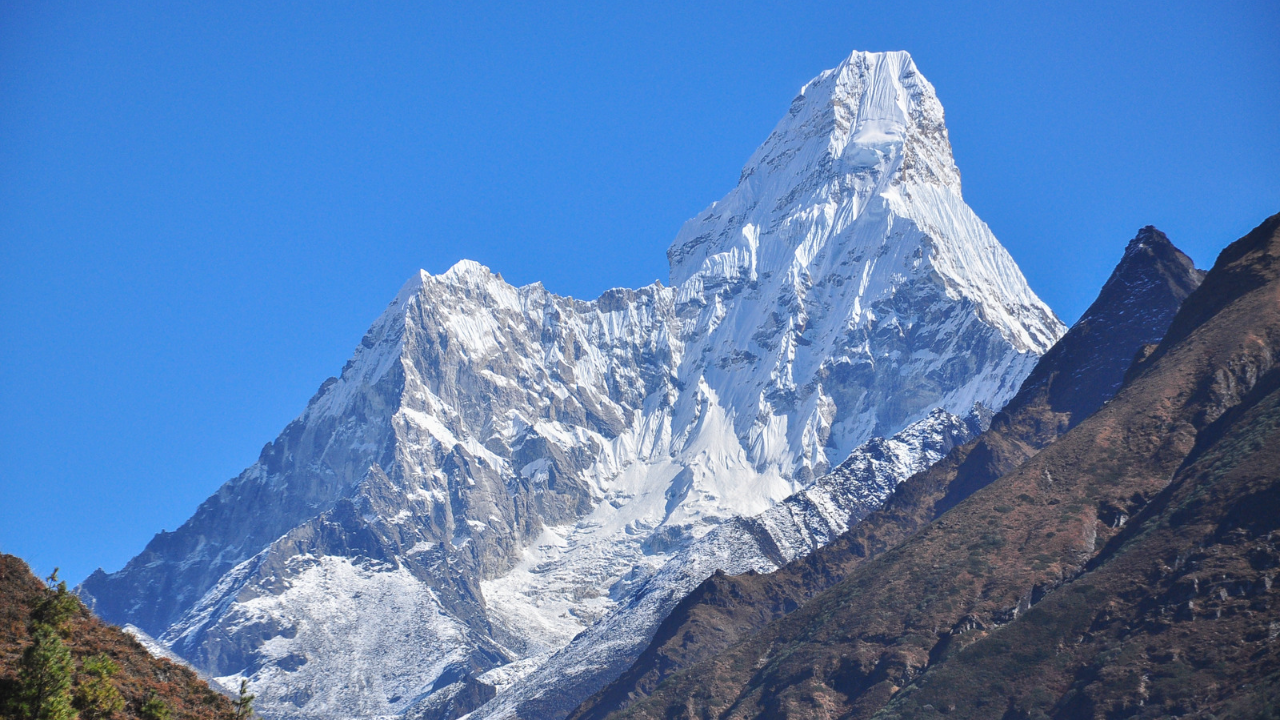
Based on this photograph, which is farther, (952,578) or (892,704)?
(952,578)

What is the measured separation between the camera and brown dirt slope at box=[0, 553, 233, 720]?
64.8 m

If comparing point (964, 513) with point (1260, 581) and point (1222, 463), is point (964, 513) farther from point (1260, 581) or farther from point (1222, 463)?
point (1260, 581)

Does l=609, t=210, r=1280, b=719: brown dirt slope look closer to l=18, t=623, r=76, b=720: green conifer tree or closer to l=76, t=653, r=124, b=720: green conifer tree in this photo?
l=76, t=653, r=124, b=720: green conifer tree

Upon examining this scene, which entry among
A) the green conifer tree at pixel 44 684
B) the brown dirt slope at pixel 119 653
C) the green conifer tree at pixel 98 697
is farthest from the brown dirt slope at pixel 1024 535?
the green conifer tree at pixel 44 684

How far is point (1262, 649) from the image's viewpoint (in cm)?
11531

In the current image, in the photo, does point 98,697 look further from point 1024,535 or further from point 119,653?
point 1024,535

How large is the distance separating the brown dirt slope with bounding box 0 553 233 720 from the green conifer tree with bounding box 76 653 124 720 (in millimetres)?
835

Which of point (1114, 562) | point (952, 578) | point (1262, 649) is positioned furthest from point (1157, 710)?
point (952, 578)

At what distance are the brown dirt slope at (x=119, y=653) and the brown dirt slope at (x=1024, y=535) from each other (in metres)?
107

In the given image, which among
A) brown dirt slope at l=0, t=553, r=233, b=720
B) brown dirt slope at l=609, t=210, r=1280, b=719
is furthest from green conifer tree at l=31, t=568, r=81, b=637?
brown dirt slope at l=609, t=210, r=1280, b=719

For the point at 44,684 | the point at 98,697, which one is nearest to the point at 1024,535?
the point at 98,697

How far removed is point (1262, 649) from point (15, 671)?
99109 mm

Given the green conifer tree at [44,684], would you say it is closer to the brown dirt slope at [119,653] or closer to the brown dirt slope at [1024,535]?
the brown dirt slope at [119,653]

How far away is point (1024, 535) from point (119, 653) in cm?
13138
